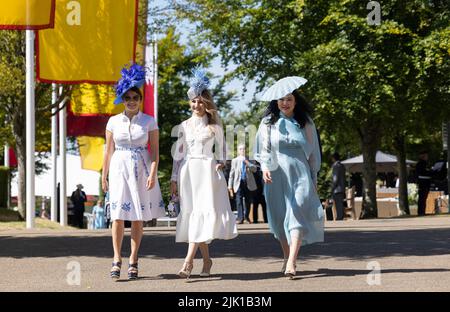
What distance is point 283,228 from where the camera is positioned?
435 inches

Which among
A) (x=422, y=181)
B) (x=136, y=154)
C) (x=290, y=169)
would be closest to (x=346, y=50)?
(x=422, y=181)

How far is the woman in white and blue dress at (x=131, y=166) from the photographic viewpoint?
35.4 ft

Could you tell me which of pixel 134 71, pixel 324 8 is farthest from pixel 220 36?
pixel 134 71

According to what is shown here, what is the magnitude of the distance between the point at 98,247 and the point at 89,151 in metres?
25.4

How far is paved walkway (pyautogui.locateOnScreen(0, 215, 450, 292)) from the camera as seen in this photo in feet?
32.7

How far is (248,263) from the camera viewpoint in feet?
40.7

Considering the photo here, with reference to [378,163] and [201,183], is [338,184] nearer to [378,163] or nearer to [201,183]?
[201,183]

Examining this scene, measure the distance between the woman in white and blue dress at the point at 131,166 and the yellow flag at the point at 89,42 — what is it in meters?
10.7

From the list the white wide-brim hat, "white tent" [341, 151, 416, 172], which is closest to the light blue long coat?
the white wide-brim hat

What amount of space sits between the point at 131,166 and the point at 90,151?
29.8 metres

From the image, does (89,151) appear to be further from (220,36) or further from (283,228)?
(283,228)

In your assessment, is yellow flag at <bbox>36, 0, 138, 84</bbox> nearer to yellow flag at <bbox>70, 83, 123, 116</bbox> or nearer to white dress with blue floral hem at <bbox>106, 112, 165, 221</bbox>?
yellow flag at <bbox>70, 83, 123, 116</bbox>

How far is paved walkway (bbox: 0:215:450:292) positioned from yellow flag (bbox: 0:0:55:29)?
10.8 feet

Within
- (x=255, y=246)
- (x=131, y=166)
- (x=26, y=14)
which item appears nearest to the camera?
(x=131, y=166)
